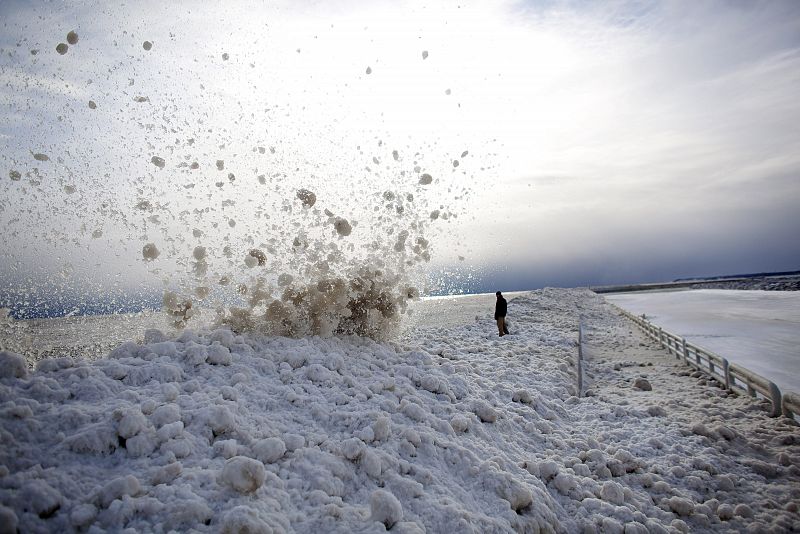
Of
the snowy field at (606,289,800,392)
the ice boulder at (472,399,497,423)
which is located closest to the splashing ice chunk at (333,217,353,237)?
the ice boulder at (472,399,497,423)

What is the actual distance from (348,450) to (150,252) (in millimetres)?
4863

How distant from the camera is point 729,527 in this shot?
430 cm

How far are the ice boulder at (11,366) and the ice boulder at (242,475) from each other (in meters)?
2.26

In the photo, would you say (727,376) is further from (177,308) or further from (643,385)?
(177,308)

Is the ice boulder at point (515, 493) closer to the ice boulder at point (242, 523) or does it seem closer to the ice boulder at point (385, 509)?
the ice boulder at point (385, 509)

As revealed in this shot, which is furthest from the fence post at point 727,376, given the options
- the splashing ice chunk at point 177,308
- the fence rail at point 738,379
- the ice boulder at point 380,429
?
the splashing ice chunk at point 177,308

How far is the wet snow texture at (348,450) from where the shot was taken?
2.94 meters

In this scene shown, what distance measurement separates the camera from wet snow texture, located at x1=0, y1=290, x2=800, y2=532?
294 centimetres

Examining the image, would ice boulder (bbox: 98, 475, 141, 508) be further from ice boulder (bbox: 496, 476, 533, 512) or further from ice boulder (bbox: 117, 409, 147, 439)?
ice boulder (bbox: 496, 476, 533, 512)

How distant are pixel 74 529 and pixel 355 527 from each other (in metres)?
1.69

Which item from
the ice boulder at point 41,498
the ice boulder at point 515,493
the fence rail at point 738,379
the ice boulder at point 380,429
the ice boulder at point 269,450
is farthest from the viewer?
the fence rail at point 738,379

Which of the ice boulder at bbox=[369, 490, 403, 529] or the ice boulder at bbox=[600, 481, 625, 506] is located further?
the ice boulder at bbox=[600, 481, 625, 506]

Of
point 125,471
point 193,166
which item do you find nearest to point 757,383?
point 125,471

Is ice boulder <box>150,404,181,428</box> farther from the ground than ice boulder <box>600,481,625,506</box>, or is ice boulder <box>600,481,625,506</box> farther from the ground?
ice boulder <box>150,404,181,428</box>
